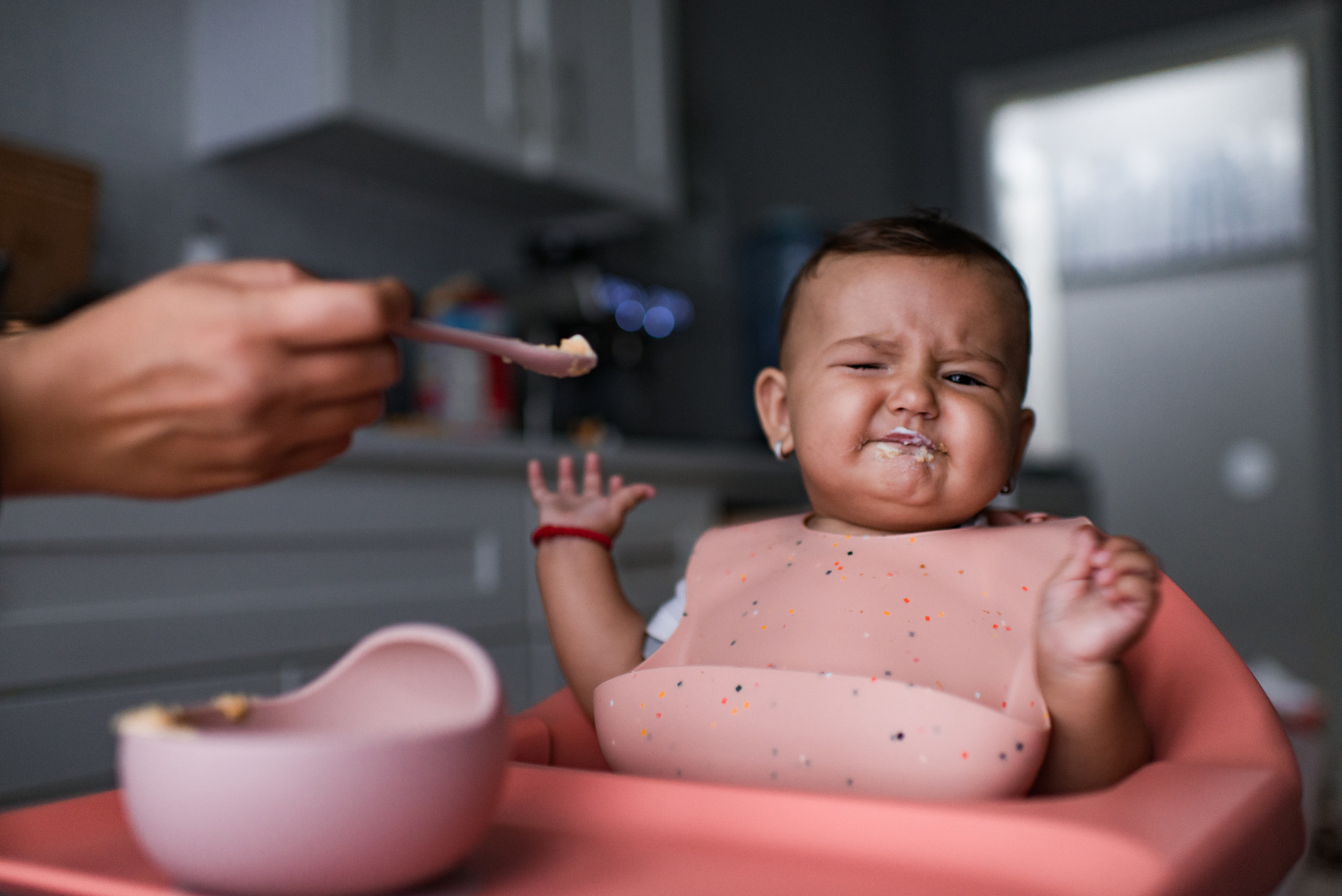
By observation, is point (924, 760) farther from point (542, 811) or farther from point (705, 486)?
point (705, 486)

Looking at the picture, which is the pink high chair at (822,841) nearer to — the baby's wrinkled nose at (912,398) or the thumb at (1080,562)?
the thumb at (1080,562)

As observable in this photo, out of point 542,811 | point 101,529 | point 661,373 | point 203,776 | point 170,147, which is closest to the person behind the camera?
point 203,776

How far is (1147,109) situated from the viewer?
4789 mm

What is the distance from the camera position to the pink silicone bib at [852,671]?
20.9 inches

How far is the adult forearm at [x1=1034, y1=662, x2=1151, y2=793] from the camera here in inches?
22.2

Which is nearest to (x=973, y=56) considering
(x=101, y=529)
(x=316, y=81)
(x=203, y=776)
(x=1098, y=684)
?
(x=316, y=81)

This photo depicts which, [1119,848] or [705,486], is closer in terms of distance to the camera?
[1119,848]

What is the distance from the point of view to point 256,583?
62.0 inches

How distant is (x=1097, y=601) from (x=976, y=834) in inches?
7.5

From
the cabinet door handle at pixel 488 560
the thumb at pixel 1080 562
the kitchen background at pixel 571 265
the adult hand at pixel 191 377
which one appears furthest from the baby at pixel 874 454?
the cabinet door handle at pixel 488 560

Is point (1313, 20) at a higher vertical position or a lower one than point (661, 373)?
higher

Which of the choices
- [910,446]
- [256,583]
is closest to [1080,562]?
[910,446]

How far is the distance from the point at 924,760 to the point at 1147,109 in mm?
4977

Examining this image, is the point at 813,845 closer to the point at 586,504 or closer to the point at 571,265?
the point at 586,504
